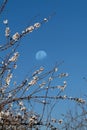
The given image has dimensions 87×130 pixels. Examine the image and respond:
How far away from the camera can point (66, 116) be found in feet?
32.9

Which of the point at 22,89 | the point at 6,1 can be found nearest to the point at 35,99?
the point at 22,89

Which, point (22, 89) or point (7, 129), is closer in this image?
point (22, 89)

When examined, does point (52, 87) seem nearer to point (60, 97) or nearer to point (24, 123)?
point (60, 97)

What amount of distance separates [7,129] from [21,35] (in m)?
1.48

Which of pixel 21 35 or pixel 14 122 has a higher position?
pixel 21 35

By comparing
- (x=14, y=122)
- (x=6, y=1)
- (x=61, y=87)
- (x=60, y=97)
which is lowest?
(x=14, y=122)

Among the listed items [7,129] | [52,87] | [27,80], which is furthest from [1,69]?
[7,129]

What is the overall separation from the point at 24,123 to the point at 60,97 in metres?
0.53

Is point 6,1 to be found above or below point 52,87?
above

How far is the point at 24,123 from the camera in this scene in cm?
407

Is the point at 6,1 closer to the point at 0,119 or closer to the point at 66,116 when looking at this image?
the point at 0,119

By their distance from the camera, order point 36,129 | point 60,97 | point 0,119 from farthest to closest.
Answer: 1. point 36,129
2. point 60,97
3. point 0,119

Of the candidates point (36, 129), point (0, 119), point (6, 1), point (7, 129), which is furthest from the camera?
point (7, 129)

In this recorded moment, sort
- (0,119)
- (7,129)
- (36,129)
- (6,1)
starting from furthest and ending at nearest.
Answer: (7,129) < (36,129) < (0,119) < (6,1)
